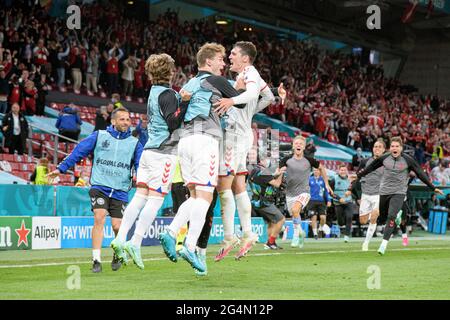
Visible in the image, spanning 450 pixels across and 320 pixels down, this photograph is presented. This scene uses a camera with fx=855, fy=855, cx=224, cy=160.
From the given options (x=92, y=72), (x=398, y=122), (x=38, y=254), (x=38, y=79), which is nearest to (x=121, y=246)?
(x=38, y=254)

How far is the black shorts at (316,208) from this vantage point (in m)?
24.4

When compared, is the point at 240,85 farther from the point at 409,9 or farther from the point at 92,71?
the point at 409,9

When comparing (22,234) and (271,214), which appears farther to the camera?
(271,214)

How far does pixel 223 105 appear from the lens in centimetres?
985

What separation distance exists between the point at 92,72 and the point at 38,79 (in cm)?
467

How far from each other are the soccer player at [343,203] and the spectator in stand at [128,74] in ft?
28.9

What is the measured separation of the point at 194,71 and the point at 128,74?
16.4 ft

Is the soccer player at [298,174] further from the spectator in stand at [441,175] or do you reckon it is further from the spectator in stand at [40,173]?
the spectator in stand at [441,175]

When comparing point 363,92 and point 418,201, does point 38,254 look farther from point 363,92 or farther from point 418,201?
point 363,92

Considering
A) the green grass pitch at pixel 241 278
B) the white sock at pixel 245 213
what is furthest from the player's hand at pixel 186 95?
the green grass pitch at pixel 241 278

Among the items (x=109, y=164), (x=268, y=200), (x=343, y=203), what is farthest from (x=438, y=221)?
(x=109, y=164)

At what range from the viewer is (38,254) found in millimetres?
16062

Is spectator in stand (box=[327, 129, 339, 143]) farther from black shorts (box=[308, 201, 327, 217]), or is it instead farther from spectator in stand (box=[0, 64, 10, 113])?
spectator in stand (box=[0, 64, 10, 113])

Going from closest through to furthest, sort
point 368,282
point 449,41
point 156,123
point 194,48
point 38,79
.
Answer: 1. point 368,282
2. point 156,123
3. point 38,79
4. point 194,48
5. point 449,41
